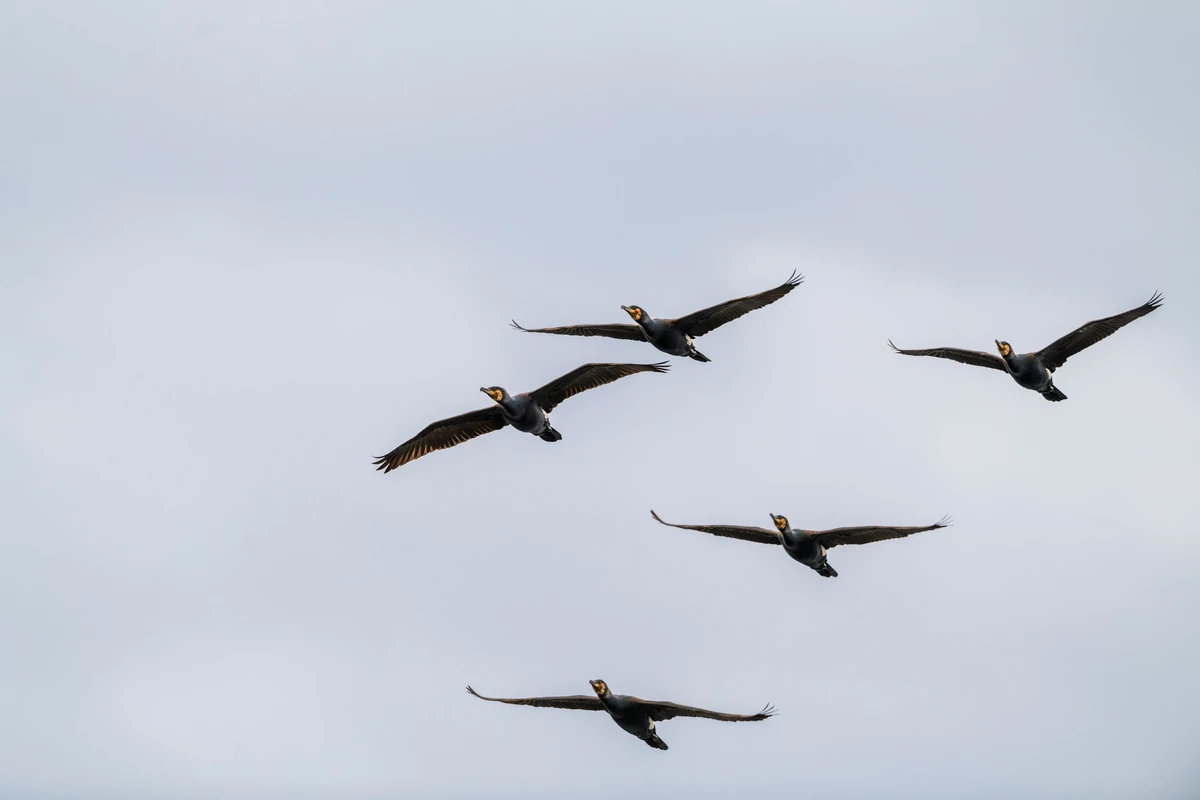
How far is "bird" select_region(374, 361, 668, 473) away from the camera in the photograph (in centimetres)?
4616

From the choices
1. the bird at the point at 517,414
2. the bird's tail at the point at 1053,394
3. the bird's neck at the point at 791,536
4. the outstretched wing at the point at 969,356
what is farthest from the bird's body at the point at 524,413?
the bird's tail at the point at 1053,394

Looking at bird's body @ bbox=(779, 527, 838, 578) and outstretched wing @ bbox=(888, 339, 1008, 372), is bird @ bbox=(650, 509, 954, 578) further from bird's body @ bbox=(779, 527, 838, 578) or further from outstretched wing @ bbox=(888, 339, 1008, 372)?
outstretched wing @ bbox=(888, 339, 1008, 372)

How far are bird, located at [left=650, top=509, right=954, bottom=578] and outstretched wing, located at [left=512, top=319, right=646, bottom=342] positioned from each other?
6.62 meters

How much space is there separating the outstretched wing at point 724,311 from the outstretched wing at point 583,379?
275 cm

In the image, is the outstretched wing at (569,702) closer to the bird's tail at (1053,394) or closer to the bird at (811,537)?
the bird at (811,537)

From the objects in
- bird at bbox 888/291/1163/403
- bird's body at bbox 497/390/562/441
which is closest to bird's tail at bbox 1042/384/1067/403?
bird at bbox 888/291/1163/403

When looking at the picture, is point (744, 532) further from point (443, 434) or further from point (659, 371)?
point (443, 434)

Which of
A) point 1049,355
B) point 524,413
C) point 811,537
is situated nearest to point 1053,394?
point 1049,355

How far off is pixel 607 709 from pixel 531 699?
2.11m

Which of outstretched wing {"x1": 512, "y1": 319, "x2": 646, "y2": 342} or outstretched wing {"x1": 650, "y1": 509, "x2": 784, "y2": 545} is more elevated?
outstretched wing {"x1": 512, "y1": 319, "x2": 646, "y2": 342}

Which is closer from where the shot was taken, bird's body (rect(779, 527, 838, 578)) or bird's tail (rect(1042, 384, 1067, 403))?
bird's body (rect(779, 527, 838, 578))

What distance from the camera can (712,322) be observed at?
49094 mm

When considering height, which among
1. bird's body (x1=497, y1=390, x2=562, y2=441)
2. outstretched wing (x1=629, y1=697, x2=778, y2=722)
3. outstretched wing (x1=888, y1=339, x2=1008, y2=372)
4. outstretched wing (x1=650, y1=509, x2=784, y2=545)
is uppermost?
outstretched wing (x1=888, y1=339, x2=1008, y2=372)

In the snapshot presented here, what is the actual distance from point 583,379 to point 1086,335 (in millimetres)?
15553
